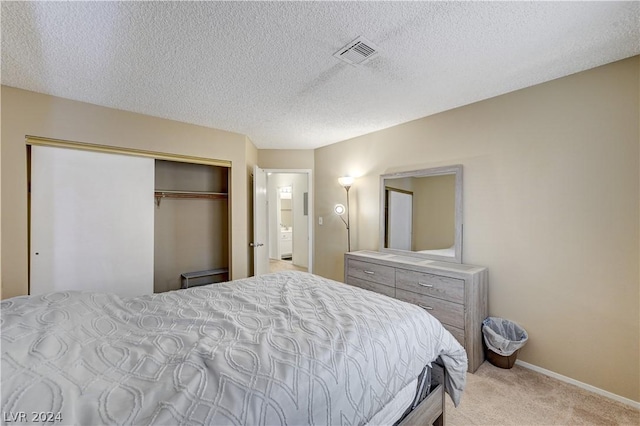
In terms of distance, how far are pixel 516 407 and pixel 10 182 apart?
439cm

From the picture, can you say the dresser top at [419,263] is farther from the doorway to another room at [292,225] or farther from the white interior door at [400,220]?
the doorway to another room at [292,225]

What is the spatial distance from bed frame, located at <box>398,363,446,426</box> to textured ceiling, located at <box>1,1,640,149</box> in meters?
2.09

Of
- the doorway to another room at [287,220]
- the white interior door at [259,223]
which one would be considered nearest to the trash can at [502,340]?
the doorway to another room at [287,220]

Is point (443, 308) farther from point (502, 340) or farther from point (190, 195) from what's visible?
point (190, 195)

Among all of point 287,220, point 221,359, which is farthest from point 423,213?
point 287,220

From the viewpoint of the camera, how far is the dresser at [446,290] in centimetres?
232

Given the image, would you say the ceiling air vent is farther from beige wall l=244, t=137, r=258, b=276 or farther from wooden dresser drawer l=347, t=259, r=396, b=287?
beige wall l=244, t=137, r=258, b=276

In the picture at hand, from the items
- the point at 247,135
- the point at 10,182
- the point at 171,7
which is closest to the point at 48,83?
the point at 10,182

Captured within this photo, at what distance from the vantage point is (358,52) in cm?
181

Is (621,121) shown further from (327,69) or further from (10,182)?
(10,182)

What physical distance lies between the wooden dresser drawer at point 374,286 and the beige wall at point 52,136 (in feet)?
7.73

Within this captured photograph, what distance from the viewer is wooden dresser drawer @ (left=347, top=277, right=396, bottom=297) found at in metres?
2.90

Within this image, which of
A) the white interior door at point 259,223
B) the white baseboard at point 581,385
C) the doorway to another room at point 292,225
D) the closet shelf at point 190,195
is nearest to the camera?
the white baseboard at point 581,385

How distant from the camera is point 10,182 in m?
2.25
